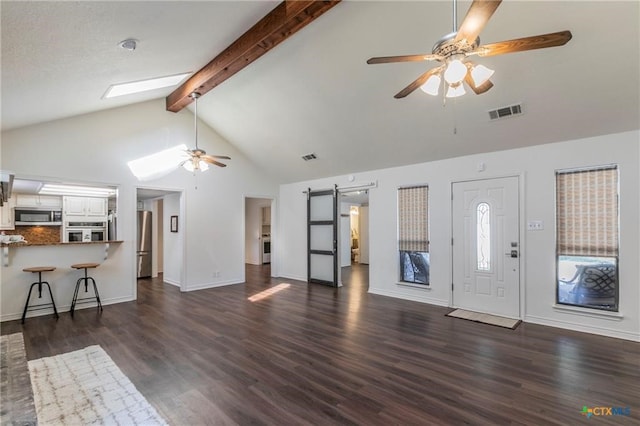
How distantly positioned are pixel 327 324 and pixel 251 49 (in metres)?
3.75

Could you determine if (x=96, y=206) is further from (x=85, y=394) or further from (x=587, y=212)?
(x=587, y=212)

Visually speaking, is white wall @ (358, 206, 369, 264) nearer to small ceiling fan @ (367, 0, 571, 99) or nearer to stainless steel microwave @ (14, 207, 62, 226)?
stainless steel microwave @ (14, 207, 62, 226)

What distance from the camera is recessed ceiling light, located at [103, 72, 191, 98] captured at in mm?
4375

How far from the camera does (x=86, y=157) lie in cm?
534

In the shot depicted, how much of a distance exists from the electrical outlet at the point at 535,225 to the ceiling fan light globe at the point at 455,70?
11.2 ft

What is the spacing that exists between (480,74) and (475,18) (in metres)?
0.68

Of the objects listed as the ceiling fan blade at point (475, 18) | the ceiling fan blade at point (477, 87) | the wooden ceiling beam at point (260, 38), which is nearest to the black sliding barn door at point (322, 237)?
the wooden ceiling beam at point (260, 38)

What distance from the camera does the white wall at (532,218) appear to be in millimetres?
3840

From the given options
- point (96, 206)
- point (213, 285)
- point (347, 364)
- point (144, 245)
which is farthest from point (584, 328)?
point (96, 206)

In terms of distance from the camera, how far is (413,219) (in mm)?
5875

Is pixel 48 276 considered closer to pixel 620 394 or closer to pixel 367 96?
pixel 367 96

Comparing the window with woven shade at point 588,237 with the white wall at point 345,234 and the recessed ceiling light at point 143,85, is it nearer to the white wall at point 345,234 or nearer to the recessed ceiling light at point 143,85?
the recessed ceiling light at point 143,85

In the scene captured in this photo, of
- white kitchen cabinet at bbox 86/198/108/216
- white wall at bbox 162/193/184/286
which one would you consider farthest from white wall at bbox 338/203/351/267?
white kitchen cabinet at bbox 86/198/108/216

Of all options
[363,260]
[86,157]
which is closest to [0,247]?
[86,157]
